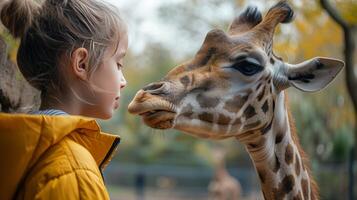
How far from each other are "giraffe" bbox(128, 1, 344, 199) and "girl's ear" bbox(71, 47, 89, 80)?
2.19 feet

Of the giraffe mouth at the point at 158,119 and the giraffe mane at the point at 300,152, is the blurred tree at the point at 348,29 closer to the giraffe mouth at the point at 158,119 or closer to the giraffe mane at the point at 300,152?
the giraffe mane at the point at 300,152

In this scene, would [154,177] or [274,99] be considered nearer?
[274,99]

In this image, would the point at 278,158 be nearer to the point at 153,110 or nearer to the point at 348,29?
the point at 153,110

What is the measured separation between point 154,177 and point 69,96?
1776 cm

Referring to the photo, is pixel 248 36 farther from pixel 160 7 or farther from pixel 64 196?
pixel 160 7

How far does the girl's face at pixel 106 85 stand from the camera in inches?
73.2

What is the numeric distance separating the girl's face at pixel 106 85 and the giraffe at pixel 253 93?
0.60m

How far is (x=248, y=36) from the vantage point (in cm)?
274

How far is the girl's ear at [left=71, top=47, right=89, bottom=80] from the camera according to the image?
183 centimetres

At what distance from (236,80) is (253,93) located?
89 millimetres

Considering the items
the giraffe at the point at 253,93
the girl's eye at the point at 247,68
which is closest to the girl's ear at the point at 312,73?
the giraffe at the point at 253,93

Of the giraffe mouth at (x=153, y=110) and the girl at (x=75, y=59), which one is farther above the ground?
the girl at (x=75, y=59)

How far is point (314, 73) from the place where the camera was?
281cm

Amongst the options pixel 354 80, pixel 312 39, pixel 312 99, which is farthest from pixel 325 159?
pixel 354 80
